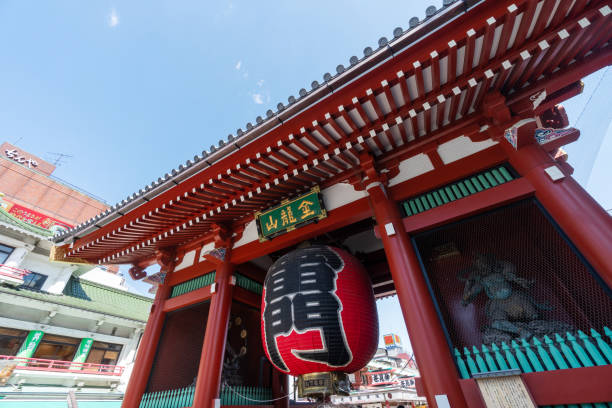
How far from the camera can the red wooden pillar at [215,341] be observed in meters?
4.68

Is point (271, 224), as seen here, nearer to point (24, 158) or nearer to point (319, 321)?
point (319, 321)

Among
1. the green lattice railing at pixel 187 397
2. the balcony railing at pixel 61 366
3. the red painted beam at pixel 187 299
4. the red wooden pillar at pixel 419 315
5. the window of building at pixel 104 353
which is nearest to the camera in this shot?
the red wooden pillar at pixel 419 315

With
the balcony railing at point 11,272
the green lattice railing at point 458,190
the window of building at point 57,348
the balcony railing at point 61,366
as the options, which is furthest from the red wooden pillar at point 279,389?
the balcony railing at point 11,272

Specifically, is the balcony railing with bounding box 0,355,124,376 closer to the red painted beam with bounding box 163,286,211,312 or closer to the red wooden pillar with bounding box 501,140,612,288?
the red painted beam with bounding box 163,286,211,312

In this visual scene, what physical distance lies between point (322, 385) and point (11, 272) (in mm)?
16375

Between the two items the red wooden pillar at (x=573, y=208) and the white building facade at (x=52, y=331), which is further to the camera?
the white building facade at (x=52, y=331)

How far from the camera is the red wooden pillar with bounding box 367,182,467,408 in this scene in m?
3.07

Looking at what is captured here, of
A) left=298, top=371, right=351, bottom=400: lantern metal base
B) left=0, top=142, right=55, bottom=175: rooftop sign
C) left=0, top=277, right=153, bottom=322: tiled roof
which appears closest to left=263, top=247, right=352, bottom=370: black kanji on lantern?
left=298, top=371, right=351, bottom=400: lantern metal base

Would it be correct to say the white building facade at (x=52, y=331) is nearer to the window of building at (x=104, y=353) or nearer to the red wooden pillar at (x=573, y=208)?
the window of building at (x=104, y=353)

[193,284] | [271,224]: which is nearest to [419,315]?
[271,224]

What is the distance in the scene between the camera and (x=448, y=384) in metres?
3.05

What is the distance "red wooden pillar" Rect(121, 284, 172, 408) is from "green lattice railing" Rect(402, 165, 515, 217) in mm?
6100

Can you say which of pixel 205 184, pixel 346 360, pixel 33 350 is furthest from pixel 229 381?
pixel 33 350

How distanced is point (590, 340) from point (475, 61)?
3453 mm
